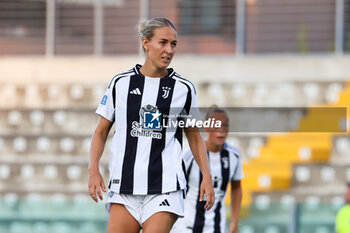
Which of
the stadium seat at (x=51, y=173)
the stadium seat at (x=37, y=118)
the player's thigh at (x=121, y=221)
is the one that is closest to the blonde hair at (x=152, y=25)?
the player's thigh at (x=121, y=221)

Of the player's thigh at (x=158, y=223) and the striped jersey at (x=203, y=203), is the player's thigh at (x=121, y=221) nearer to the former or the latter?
the player's thigh at (x=158, y=223)

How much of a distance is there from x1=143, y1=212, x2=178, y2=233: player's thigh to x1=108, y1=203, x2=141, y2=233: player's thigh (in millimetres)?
69

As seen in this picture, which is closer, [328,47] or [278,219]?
[278,219]

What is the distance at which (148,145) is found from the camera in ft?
13.6

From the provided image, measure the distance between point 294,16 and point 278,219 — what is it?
575cm

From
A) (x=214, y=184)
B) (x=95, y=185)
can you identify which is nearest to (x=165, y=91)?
(x=95, y=185)

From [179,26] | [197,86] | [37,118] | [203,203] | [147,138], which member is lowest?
[203,203]

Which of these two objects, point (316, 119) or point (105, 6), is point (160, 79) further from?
point (105, 6)

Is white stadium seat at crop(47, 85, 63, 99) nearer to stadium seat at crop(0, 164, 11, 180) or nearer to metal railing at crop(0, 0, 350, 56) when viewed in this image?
metal railing at crop(0, 0, 350, 56)

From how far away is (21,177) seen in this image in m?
11.6

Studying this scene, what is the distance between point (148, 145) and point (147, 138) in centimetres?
4

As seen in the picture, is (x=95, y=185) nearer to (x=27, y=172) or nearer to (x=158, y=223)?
(x=158, y=223)

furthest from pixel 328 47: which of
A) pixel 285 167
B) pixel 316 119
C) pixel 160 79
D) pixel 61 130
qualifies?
pixel 160 79

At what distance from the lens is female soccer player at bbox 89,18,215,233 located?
13.4 ft
